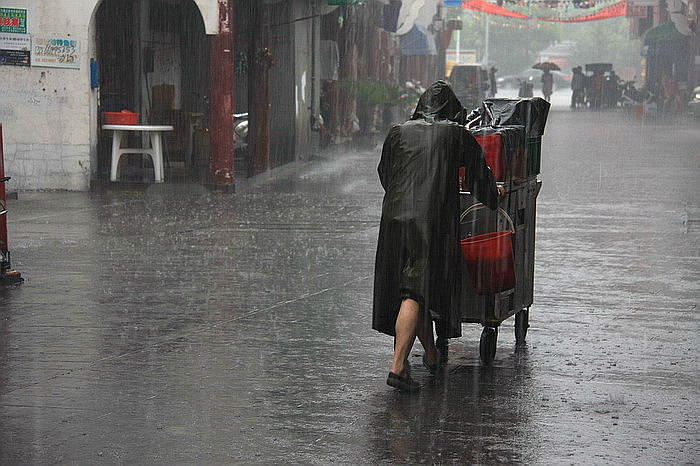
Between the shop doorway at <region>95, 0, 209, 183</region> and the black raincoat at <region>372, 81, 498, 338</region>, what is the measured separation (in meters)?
13.1

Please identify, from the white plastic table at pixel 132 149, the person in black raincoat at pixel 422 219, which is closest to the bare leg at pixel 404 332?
the person in black raincoat at pixel 422 219

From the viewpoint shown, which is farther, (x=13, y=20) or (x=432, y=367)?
(x=13, y=20)

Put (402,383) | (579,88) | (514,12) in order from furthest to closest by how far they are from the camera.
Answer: (514,12) → (579,88) → (402,383)

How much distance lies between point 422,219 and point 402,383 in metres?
0.86

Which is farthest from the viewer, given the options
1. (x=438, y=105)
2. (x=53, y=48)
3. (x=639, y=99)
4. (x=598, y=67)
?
(x=598, y=67)

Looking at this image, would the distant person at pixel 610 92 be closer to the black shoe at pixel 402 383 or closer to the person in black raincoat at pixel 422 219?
the person in black raincoat at pixel 422 219

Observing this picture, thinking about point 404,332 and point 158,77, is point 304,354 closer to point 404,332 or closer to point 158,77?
point 404,332

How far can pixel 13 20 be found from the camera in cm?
1816

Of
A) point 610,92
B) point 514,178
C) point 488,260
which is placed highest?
point 514,178

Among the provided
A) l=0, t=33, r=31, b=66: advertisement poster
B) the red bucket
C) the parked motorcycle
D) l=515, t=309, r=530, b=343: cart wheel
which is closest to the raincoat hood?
the red bucket

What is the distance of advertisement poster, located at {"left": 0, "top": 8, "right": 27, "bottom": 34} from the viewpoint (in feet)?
59.6

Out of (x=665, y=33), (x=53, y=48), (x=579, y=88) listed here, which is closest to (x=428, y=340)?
(x=53, y=48)

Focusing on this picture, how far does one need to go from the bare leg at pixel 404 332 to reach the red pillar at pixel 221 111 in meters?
11.8

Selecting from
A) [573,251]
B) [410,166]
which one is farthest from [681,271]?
[410,166]
